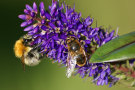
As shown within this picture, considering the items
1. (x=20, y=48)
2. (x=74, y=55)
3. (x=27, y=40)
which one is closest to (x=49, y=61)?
(x=20, y=48)

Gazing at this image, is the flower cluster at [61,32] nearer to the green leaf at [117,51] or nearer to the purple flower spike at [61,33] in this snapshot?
the purple flower spike at [61,33]

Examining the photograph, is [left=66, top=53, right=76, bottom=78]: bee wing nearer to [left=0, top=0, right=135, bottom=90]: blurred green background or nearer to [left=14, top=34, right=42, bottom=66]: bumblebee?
[left=14, top=34, right=42, bottom=66]: bumblebee

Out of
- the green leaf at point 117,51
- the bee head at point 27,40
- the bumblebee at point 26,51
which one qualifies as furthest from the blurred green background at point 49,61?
the green leaf at point 117,51

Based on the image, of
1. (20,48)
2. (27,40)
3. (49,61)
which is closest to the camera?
(27,40)

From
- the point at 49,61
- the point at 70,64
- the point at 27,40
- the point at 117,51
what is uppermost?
the point at 27,40

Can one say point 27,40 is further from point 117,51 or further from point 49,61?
point 49,61
